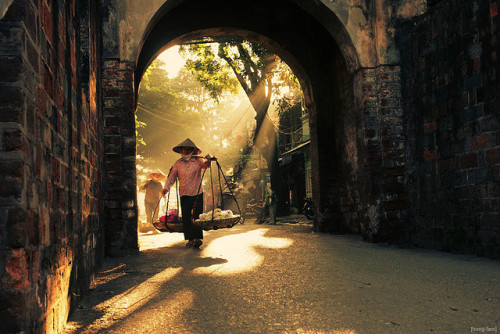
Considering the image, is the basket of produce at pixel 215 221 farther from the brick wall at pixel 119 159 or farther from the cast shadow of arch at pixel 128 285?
the brick wall at pixel 119 159

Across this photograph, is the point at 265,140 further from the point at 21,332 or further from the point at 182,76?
the point at 182,76

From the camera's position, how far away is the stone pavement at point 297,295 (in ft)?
8.64

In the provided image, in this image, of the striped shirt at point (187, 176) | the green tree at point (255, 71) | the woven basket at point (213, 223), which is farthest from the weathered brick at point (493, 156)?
the green tree at point (255, 71)

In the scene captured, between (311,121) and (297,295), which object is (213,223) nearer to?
(297,295)

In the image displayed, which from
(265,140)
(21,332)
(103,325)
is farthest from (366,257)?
(265,140)

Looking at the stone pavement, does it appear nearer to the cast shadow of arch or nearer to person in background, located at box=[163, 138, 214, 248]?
the cast shadow of arch

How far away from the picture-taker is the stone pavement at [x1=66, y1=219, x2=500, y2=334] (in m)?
2.63

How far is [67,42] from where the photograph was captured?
2938 millimetres

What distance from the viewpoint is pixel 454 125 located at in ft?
18.6

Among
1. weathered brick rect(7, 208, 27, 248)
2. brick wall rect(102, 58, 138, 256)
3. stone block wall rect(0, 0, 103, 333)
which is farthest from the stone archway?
weathered brick rect(7, 208, 27, 248)

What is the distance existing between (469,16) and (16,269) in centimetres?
573

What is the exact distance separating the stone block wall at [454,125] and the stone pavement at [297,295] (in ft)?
1.81

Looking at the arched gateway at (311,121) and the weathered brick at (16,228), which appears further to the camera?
the arched gateway at (311,121)

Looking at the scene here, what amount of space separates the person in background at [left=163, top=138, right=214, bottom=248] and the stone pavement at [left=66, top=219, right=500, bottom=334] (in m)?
1.63
